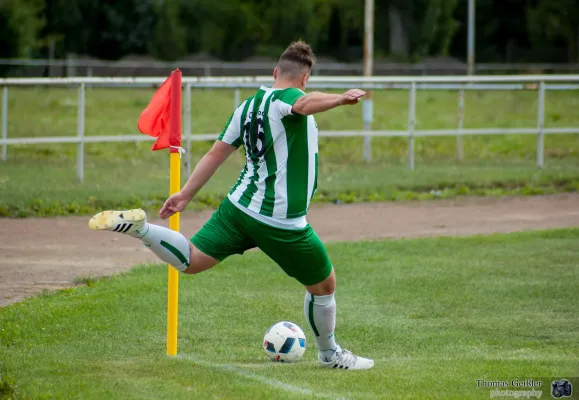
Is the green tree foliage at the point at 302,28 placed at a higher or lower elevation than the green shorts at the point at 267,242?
higher

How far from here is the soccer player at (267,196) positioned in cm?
575

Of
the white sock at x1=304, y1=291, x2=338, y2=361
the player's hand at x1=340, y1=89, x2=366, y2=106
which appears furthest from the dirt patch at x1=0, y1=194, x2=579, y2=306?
the player's hand at x1=340, y1=89, x2=366, y2=106

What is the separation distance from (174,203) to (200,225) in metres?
6.09

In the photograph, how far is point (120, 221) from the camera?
562 centimetres

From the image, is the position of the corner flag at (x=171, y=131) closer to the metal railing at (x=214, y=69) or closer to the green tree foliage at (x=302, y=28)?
the metal railing at (x=214, y=69)

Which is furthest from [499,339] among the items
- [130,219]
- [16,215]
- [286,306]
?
[16,215]

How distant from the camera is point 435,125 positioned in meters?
27.2

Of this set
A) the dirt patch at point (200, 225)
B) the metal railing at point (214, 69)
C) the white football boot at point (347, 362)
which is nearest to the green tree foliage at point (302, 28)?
the metal railing at point (214, 69)

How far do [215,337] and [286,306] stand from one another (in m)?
1.13

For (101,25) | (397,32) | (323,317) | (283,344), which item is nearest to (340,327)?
(283,344)

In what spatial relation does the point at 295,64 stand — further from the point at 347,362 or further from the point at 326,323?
the point at 347,362

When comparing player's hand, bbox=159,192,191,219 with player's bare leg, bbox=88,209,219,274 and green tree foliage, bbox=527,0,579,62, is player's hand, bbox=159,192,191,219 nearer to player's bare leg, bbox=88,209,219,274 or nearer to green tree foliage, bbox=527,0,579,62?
player's bare leg, bbox=88,209,219,274

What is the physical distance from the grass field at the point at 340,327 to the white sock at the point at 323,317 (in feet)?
0.66

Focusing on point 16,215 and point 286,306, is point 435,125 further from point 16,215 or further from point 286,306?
point 286,306
